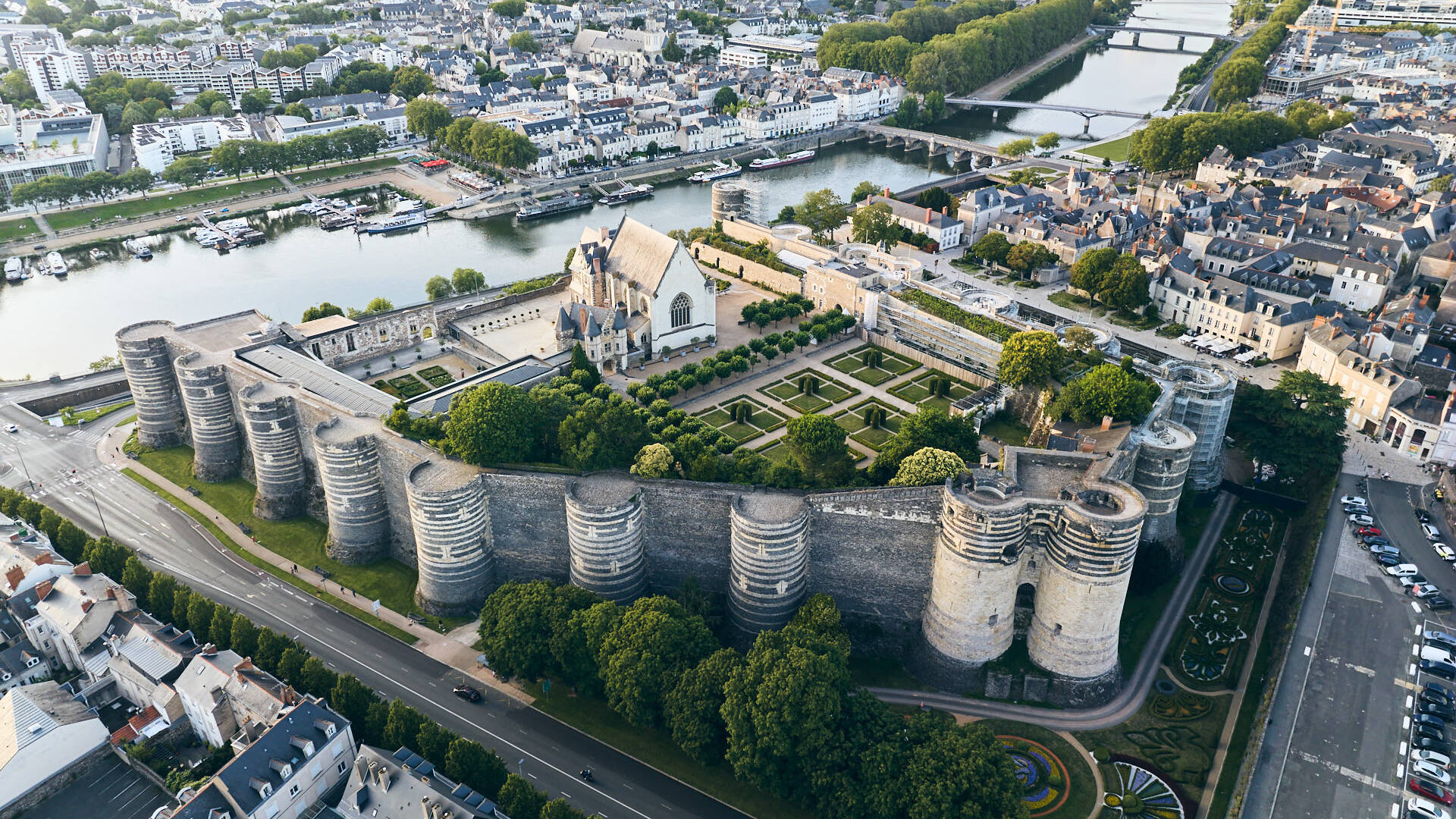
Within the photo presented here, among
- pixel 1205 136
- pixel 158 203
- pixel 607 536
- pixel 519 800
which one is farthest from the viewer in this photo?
pixel 158 203

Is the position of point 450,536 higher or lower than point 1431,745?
higher

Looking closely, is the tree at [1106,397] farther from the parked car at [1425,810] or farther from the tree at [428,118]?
the tree at [428,118]

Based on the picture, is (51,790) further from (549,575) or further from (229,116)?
(229,116)

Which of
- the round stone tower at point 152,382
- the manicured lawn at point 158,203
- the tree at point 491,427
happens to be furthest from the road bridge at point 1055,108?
the round stone tower at point 152,382

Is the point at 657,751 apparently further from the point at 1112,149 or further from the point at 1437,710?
the point at 1112,149

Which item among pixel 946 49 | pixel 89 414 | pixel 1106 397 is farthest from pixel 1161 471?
pixel 946 49

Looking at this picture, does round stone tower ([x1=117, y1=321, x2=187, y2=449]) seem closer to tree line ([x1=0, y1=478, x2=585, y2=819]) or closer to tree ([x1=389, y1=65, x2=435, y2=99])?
tree line ([x1=0, y1=478, x2=585, y2=819])

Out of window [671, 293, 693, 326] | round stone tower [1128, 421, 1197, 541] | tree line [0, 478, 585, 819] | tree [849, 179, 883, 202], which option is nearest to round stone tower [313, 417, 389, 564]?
tree line [0, 478, 585, 819]
